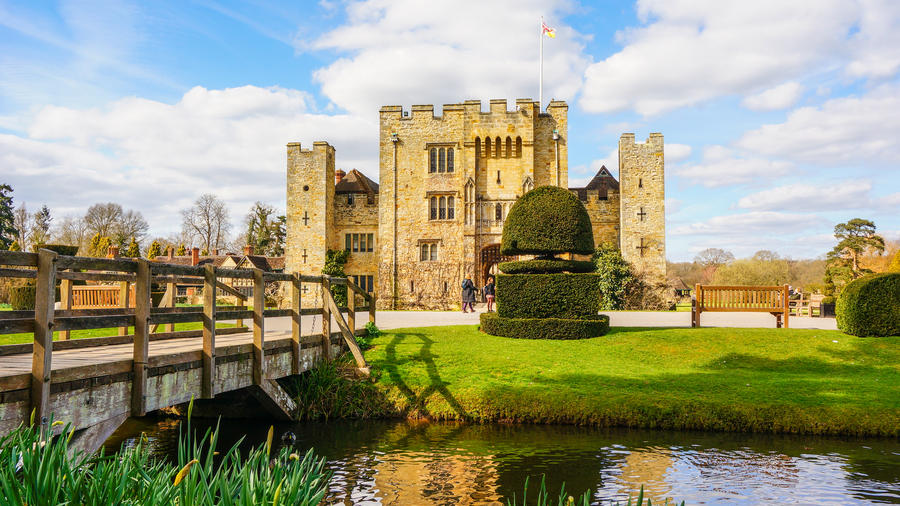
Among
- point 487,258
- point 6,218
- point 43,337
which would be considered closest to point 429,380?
point 43,337

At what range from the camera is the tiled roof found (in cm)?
3888

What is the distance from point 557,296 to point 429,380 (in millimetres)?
5315

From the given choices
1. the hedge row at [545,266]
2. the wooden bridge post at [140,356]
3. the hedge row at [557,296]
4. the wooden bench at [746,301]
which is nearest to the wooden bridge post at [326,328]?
the wooden bridge post at [140,356]

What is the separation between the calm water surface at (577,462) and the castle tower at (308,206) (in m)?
25.7

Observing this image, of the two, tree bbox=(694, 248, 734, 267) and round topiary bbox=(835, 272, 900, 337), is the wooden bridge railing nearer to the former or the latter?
round topiary bbox=(835, 272, 900, 337)

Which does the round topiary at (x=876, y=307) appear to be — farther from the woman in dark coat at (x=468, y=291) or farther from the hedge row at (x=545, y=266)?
the woman in dark coat at (x=468, y=291)

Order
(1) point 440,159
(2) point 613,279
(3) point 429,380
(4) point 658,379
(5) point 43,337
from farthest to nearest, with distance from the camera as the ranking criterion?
(1) point 440,159, (2) point 613,279, (4) point 658,379, (3) point 429,380, (5) point 43,337

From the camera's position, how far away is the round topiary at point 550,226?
17.2m

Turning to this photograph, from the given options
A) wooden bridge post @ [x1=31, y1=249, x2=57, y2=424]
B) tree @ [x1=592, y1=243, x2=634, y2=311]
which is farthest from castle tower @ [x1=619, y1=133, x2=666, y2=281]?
wooden bridge post @ [x1=31, y1=249, x2=57, y2=424]

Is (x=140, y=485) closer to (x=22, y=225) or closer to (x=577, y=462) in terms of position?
(x=577, y=462)

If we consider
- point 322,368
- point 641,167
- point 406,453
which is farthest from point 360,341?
point 641,167

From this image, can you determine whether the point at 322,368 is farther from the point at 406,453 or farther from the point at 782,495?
the point at 782,495

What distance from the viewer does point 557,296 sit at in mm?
16391

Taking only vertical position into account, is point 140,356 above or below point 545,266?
below
